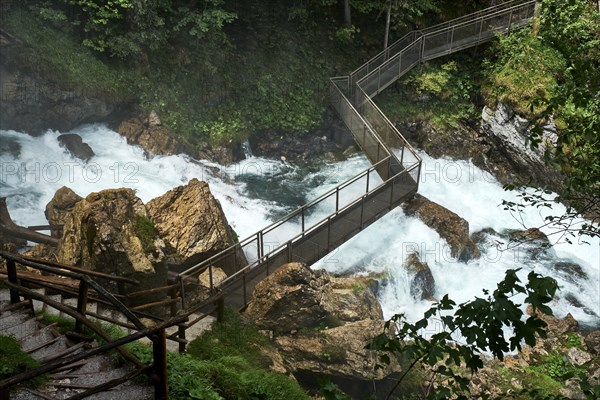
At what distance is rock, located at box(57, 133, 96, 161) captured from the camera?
15344 millimetres

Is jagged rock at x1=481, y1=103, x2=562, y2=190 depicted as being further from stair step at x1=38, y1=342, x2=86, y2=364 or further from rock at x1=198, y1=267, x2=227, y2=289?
stair step at x1=38, y1=342, x2=86, y2=364

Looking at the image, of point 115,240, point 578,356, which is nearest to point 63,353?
point 115,240

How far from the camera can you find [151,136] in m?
16.8

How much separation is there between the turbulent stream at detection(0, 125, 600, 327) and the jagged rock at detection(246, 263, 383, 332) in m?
2.89

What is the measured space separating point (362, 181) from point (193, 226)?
15.4 feet

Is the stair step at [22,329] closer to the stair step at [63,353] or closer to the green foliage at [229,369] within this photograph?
the stair step at [63,353]

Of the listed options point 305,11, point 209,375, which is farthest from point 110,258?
point 305,11

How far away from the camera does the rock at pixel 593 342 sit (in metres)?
11.5

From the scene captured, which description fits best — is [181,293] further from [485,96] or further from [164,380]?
[485,96]

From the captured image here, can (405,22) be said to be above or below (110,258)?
above

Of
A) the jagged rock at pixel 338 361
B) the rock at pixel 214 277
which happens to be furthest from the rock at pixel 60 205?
the jagged rock at pixel 338 361

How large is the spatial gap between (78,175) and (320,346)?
9.54m

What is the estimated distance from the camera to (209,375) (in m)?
5.89

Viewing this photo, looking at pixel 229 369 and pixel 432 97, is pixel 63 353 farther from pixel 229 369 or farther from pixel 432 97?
pixel 432 97
